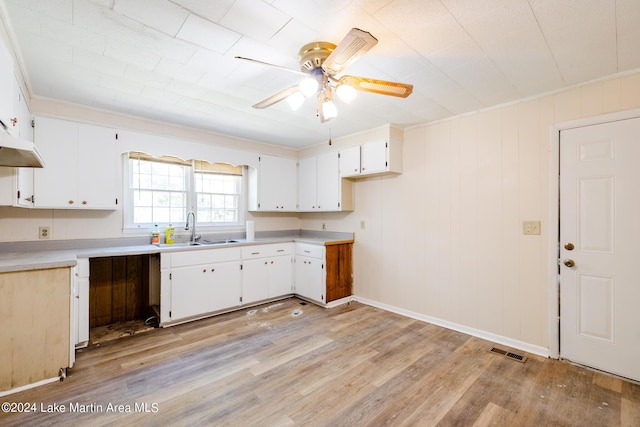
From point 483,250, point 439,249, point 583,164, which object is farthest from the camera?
point 439,249

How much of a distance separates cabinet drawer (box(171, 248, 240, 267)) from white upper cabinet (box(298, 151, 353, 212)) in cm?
137

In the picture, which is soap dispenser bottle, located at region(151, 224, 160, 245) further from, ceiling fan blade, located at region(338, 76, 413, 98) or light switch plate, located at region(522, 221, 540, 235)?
light switch plate, located at region(522, 221, 540, 235)

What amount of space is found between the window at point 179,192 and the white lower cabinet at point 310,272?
1.11 metres

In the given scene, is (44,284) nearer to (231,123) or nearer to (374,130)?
(231,123)

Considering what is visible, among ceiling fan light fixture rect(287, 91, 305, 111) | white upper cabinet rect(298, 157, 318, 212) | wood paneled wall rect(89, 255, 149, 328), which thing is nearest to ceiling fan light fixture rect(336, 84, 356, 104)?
ceiling fan light fixture rect(287, 91, 305, 111)

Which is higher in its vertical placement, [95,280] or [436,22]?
[436,22]

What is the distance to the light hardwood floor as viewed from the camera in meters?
1.84

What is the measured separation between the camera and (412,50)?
1.92 meters

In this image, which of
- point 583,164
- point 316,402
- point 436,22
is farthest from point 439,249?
point 436,22

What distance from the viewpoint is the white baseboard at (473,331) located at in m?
2.67

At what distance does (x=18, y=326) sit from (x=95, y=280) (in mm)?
1208

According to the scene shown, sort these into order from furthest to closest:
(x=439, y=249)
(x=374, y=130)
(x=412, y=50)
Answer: (x=374, y=130) → (x=439, y=249) → (x=412, y=50)

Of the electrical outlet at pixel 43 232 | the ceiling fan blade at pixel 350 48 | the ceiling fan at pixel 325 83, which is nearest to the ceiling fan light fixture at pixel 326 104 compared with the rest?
the ceiling fan at pixel 325 83

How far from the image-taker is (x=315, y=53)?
1855 millimetres
